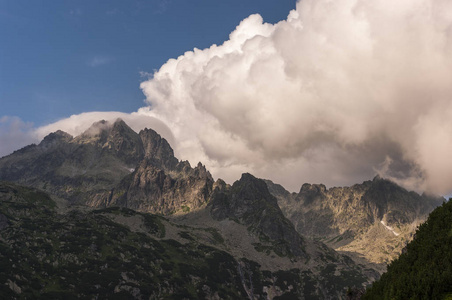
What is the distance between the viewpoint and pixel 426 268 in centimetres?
11812

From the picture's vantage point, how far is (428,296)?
101 meters

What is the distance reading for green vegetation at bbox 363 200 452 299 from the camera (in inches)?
4033

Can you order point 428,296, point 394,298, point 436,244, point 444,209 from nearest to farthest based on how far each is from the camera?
1. point 428,296
2. point 394,298
3. point 436,244
4. point 444,209

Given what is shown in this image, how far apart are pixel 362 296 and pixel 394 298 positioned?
35070 mm

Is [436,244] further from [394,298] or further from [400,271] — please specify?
[394,298]

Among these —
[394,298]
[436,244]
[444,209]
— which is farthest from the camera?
[444,209]

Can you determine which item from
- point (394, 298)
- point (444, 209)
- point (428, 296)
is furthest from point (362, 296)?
point (444, 209)

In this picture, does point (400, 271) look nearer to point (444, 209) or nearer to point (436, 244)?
point (436, 244)

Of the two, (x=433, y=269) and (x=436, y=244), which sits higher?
(x=436, y=244)

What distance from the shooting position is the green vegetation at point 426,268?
102 metres

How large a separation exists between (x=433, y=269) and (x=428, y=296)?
15.0m

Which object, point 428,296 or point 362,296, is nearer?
point 428,296

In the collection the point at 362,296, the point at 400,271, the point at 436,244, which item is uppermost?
the point at 436,244

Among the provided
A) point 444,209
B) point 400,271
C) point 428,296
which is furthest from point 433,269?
point 444,209
